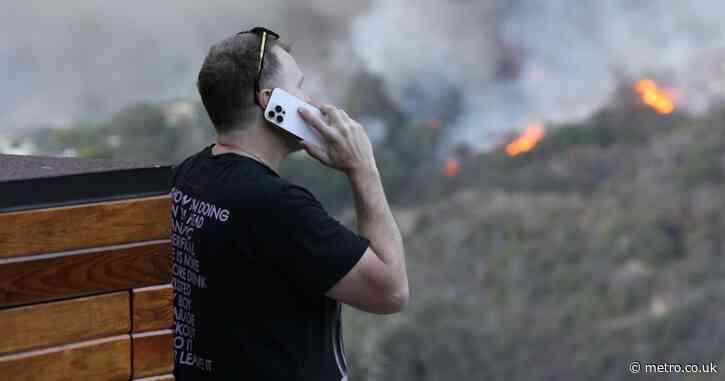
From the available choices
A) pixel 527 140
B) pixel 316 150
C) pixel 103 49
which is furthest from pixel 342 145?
pixel 527 140

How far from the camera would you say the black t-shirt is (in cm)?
190

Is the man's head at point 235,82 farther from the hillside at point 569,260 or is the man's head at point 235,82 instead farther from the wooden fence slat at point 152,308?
the hillside at point 569,260

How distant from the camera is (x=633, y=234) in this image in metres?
9.98

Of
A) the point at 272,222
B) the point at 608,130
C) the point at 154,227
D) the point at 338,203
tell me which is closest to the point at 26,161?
the point at 154,227

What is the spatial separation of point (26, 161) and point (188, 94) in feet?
22.1

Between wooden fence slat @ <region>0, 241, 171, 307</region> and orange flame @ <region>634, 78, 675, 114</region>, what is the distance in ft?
31.8

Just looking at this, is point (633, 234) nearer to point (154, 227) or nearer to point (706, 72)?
point (706, 72)

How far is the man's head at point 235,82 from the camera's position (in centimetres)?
203

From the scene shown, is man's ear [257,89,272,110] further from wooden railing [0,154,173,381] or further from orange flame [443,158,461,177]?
orange flame [443,158,461,177]

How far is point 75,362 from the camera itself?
1774mm

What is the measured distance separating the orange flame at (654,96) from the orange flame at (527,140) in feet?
3.74

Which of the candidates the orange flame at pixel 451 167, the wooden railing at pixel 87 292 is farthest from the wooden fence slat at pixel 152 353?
the orange flame at pixel 451 167

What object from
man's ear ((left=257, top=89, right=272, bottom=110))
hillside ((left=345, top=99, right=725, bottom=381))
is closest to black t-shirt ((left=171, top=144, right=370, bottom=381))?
man's ear ((left=257, top=89, right=272, bottom=110))

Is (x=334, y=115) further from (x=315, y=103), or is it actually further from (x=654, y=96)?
(x=654, y=96)
